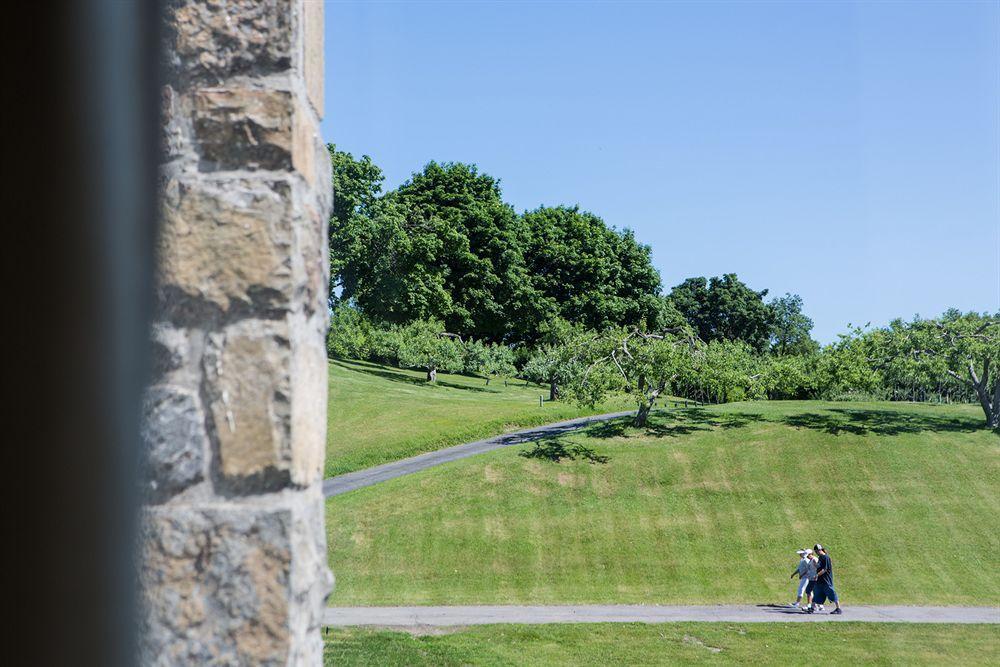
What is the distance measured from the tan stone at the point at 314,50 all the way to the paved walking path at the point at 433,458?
21.6 meters

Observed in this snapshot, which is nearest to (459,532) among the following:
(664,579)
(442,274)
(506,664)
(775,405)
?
(664,579)

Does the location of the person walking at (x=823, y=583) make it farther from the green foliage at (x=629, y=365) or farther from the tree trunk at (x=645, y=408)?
the tree trunk at (x=645, y=408)

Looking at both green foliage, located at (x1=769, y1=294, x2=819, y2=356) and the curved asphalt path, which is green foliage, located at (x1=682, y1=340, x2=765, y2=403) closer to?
the curved asphalt path

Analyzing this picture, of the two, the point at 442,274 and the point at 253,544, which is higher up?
the point at 442,274

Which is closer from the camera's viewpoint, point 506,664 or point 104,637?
point 104,637

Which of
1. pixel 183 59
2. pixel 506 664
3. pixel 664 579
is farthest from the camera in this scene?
pixel 664 579

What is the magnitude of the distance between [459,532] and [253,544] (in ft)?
65.3

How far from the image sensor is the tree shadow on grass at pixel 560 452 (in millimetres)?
25297

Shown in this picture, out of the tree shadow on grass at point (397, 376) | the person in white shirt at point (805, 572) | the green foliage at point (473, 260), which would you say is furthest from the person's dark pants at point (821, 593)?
the green foliage at point (473, 260)

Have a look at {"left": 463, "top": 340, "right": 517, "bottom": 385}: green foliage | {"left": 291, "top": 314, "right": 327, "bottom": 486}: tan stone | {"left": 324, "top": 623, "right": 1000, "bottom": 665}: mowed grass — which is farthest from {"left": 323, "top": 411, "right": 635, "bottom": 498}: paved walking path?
{"left": 291, "top": 314, "right": 327, "bottom": 486}: tan stone

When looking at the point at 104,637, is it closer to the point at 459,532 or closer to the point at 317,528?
the point at 317,528

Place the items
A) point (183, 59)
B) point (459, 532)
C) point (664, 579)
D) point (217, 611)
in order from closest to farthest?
point (217, 611) < point (183, 59) < point (664, 579) < point (459, 532)

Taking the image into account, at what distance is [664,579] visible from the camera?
19078 millimetres

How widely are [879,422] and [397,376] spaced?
66.8 feet
